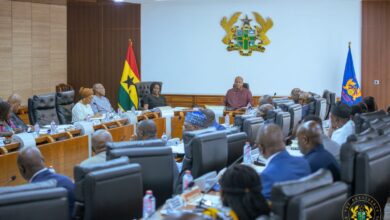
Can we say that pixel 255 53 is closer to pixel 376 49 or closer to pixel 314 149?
pixel 376 49

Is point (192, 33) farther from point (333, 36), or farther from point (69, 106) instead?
point (69, 106)

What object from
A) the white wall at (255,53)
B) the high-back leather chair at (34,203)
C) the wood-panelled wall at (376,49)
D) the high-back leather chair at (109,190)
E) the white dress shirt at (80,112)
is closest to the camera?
the high-back leather chair at (34,203)

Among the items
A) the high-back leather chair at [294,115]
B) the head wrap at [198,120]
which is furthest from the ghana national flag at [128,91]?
the head wrap at [198,120]

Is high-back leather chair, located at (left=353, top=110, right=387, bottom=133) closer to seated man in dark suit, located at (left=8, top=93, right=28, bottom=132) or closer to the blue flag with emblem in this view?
seated man in dark suit, located at (left=8, top=93, right=28, bottom=132)

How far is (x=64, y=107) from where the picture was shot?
373 inches

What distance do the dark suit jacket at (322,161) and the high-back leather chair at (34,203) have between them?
174 cm

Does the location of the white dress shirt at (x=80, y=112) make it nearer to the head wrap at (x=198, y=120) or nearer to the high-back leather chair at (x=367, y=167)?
the head wrap at (x=198, y=120)

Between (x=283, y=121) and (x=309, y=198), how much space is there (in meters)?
4.50

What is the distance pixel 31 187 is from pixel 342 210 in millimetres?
1646

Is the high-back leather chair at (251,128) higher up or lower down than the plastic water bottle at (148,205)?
higher up

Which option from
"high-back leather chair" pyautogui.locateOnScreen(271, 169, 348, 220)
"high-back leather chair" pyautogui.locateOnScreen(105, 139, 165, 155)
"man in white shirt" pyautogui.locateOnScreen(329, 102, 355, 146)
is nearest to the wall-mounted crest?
"man in white shirt" pyautogui.locateOnScreen(329, 102, 355, 146)

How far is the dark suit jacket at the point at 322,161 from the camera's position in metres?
4.11

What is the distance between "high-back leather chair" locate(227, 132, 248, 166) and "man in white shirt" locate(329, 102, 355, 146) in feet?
3.39

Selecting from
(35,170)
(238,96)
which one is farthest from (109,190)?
(238,96)
